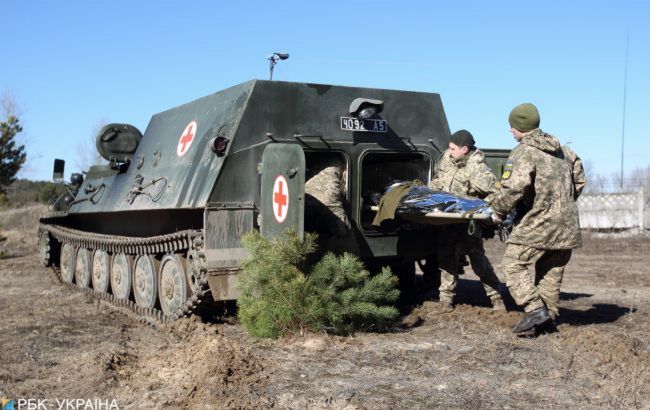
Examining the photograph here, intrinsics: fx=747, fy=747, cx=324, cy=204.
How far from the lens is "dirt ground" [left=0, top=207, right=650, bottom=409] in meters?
4.66

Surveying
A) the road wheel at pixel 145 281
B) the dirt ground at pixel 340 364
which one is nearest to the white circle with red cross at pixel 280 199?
the dirt ground at pixel 340 364

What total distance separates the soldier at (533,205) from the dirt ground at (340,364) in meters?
0.43

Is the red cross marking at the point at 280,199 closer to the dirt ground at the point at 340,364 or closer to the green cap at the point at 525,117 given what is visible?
the dirt ground at the point at 340,364

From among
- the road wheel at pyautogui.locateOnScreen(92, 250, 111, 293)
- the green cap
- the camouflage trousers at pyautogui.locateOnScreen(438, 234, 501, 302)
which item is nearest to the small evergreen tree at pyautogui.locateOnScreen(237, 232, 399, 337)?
the camouflage trousers at pyautogui.locateOnScreen(438, 234, 501, 302)

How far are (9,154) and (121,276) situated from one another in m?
30.1

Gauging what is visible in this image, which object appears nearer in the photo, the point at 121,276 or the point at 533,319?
the point at 533,319

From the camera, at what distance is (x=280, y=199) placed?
660 cm

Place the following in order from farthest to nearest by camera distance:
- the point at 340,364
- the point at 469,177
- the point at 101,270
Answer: the point at 101,270
the point at 469,177
the point at 340,364

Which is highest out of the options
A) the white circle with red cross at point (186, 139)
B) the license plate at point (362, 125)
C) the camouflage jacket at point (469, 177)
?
the license plate at point (362, 125)

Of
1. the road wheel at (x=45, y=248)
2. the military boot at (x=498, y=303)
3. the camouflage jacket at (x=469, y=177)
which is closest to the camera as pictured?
the camouflage jacket at (x=469, y=177)

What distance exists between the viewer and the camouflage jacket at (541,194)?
6250mm

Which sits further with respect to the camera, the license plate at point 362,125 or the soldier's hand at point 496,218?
the license plate at point 362,125

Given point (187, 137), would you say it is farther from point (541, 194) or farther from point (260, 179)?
point (541, 194)

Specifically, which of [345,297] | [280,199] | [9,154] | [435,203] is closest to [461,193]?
[435,203]
